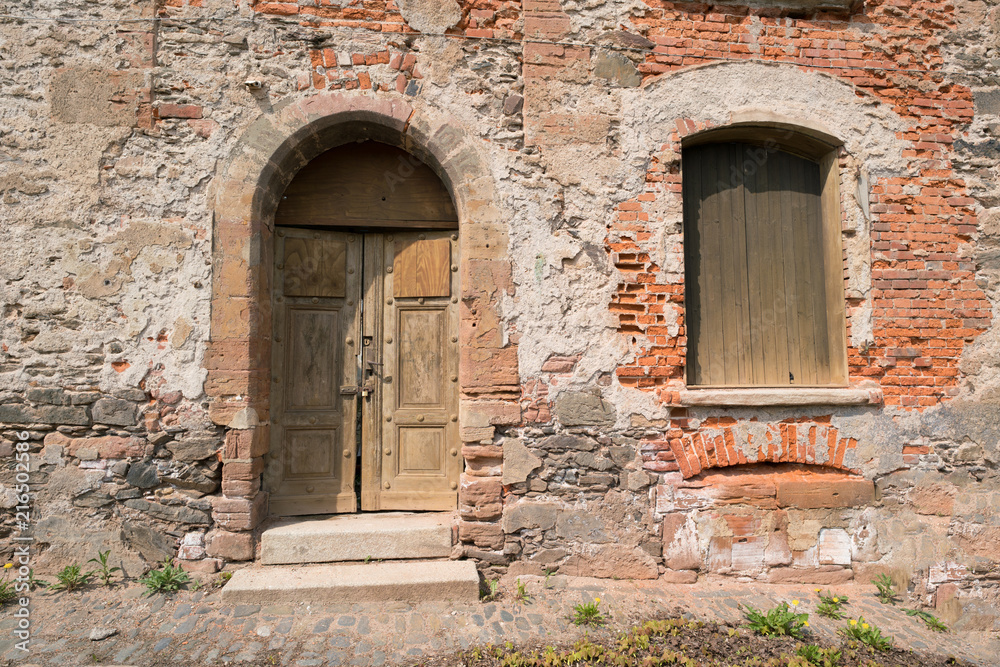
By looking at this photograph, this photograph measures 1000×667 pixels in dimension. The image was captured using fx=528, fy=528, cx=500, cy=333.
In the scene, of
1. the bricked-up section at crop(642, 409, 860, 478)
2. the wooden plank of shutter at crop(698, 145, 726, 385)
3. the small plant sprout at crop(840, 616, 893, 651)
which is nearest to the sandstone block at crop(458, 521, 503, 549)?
the bricked-up section at crop(642, 409, 860, 478)

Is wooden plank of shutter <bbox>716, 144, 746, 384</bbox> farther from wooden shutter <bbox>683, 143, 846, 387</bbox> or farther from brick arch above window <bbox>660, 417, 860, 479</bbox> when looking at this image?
brick arch above window <bbox>660, 417, 860, 479</bbox>

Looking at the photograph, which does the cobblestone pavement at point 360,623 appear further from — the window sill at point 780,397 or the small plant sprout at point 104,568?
the window sill at point 780,397

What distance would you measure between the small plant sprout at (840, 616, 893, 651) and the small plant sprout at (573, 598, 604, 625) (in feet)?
4.62

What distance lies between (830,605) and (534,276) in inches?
109

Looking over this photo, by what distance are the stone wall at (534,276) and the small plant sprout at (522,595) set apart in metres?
0.21

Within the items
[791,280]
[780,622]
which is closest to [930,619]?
[780,622]

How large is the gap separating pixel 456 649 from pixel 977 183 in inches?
185

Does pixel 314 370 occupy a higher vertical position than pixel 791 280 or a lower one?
lower

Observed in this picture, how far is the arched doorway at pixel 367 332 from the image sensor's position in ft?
12.4

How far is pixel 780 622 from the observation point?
301 centimetres

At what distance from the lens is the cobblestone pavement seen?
2.74 meters

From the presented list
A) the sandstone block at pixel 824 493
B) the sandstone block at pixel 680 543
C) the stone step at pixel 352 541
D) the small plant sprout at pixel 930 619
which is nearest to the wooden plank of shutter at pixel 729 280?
the sandstone block at pixel 824 493

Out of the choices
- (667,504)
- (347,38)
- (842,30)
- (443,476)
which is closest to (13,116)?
(347,38)

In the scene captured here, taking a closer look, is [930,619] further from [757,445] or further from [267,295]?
[267,295]
